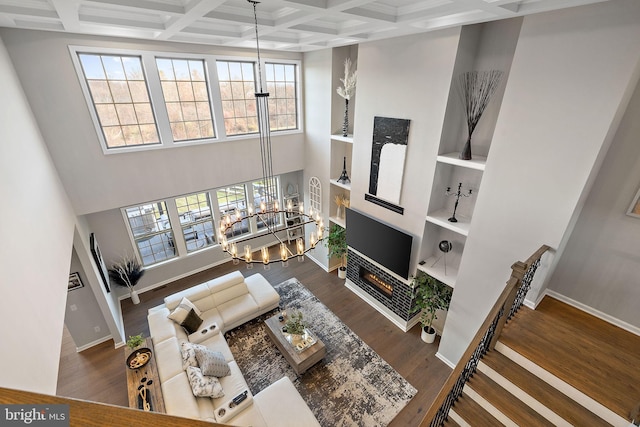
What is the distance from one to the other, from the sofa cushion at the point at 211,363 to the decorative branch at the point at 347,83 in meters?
4.97

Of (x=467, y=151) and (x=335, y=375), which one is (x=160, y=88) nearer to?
(x=467, y=151)

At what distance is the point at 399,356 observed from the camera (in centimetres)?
505

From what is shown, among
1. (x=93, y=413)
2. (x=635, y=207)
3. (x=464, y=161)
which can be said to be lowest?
(x=635, y=207)

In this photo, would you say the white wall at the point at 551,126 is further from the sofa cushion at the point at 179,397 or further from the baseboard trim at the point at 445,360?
the sofa cushion at the point at 179,397

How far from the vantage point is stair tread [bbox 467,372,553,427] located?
8.66 feet

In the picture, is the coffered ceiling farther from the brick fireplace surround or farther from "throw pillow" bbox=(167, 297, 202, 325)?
"throw pillow" bbox=(167, 297, 202, 325)

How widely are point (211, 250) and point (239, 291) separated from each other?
1973 mm

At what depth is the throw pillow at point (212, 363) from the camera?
4.09 meters

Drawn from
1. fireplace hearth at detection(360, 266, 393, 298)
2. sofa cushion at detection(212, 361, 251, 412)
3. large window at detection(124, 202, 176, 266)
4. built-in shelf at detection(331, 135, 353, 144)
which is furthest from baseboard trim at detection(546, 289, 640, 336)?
large window at detection(124, 202, 176, 266)

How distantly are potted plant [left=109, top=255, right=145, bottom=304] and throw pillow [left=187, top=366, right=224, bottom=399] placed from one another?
10.2 ft

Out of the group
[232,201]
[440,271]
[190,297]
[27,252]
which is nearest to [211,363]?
[190,297]

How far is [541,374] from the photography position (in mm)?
2834

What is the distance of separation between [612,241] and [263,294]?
5404 mm

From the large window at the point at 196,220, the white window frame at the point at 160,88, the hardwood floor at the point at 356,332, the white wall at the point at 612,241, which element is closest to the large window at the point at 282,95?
the white window frame at the point at 160,88
